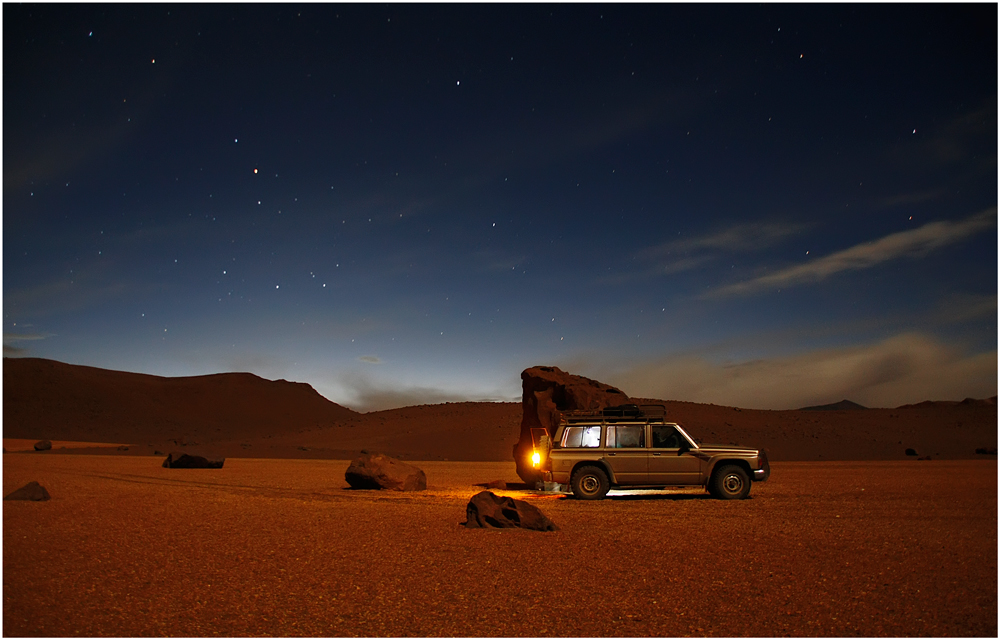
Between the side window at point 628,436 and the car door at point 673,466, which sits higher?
the side window at point 628,436

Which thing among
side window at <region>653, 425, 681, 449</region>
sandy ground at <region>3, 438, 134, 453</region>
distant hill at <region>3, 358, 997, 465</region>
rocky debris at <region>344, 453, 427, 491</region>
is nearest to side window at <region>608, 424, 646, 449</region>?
side window at <region>653, 425, 681, 449</region>

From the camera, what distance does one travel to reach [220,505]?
46.8ft

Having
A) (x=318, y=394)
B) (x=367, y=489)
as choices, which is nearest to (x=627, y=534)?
(x=367, y=489)

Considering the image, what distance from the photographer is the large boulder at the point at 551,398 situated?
2120cm

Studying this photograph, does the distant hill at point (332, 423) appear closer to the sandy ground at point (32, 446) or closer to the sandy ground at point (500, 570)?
the sandy ground at point (32, 446)

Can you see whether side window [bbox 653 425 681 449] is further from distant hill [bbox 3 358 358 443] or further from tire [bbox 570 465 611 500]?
distant hill [bbox 3 358 358 443]

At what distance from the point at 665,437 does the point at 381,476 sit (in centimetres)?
781

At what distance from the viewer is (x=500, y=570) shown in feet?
25.6

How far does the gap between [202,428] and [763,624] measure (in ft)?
292

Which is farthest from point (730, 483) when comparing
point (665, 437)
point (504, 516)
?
point (504, 516)

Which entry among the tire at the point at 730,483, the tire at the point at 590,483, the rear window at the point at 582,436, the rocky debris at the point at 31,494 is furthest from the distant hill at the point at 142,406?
the tire at the point at 730,483

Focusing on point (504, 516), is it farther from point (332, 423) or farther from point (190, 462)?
point (332, 423)

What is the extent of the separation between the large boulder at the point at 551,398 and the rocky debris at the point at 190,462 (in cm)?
1337

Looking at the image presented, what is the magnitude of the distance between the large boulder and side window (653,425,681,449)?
15.5ft
